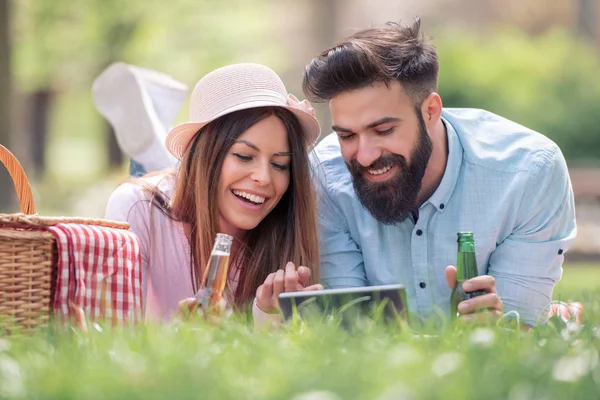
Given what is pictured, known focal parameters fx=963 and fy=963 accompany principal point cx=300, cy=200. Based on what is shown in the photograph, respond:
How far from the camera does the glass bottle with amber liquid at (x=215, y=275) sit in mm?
3299

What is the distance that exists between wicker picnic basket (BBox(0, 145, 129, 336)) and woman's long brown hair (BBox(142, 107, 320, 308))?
3.31ft

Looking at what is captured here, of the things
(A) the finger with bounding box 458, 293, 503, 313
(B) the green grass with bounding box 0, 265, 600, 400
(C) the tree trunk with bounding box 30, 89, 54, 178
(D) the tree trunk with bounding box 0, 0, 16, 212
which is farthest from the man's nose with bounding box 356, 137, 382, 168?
(C) the tree trunk with bounding box 30, 89, 54, 178

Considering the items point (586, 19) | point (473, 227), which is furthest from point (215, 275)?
point (586, 19)

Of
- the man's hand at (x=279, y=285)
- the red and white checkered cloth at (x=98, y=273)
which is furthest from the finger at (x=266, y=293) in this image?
the red and white checkered cloth at (x=98, y=273)

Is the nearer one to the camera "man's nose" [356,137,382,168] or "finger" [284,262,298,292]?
"finger" [284,262,298,292]

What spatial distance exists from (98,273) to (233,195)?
955 mm

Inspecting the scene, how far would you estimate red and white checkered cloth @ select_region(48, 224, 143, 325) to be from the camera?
3.29m

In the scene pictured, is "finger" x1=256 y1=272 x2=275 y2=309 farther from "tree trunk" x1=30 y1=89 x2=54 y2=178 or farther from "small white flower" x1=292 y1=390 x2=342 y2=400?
"tree trunk" x1=30 y1=89 x2=54 y2=178

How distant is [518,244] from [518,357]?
1960 millimetres

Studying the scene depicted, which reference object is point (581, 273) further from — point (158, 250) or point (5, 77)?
point (158, 250)

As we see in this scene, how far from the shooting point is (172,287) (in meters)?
4.35

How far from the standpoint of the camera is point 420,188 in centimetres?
454

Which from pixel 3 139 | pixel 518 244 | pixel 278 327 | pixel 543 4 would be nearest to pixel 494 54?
pixel 3 139

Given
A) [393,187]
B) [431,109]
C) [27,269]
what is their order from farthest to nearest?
[431,109]
[393,187]
[27,269]
